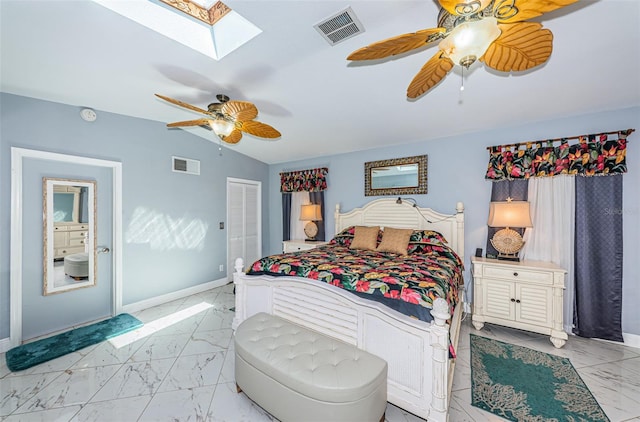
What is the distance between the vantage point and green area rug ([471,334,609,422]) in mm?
1765

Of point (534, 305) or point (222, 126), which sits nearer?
point (222, 126)

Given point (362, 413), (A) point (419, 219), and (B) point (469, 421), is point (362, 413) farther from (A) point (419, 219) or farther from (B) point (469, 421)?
(A) point (419, 219)

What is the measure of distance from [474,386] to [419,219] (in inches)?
83.3

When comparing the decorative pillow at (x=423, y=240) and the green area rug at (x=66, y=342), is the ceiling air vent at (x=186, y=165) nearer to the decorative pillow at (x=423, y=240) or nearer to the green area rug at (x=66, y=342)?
the green area rug at (x=66, y=342)

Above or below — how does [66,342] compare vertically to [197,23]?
below

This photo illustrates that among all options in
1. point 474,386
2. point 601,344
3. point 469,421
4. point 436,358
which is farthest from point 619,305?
point 436,358

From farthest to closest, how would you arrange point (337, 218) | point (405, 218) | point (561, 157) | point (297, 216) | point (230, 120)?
Result: point (297, 216)
point (337, 218)
point (405, 218)
point (561, 157)
point (230, 120)

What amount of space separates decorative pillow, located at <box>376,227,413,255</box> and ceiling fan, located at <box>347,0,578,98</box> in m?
2.09

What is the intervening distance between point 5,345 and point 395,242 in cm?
425

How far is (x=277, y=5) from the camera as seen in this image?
1599 mm

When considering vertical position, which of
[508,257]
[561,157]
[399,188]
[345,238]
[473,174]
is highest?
[561,157]

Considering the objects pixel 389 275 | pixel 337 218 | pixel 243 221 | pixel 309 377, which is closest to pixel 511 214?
pixel 389 275

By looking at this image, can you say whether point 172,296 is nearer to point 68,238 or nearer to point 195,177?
point 68,238

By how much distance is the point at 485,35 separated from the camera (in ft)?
4.14
